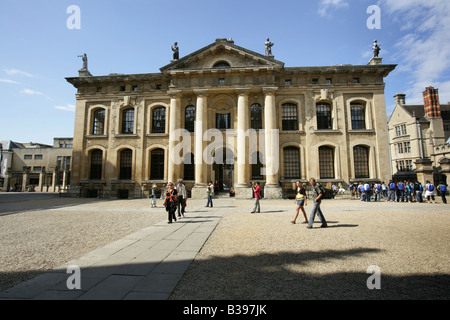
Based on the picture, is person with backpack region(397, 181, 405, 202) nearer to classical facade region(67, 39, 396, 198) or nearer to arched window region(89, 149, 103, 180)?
classical facade region(67, 39, 396, 198)

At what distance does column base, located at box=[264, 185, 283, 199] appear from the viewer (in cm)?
2089

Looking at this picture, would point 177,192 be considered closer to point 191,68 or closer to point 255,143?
point 255,143

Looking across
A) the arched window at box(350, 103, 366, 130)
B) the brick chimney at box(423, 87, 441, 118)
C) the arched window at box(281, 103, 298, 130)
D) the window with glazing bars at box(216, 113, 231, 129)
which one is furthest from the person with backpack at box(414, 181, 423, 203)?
the brick chimney at box(423, 87, 441, 118)

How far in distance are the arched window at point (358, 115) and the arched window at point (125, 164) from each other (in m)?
23.9

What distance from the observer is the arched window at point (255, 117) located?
934 inches

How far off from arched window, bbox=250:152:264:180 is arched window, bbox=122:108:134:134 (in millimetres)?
13879

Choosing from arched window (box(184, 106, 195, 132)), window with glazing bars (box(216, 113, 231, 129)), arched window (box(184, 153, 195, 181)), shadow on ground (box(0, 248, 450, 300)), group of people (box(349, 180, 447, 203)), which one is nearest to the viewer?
shadow on ground (box(0, 248, 450, 300))

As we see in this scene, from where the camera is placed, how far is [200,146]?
22156mm

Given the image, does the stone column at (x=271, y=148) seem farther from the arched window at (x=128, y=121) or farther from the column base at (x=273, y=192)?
the arched window at (x=128, y=121)

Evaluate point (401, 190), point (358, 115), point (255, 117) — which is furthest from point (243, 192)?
point (358, 115)

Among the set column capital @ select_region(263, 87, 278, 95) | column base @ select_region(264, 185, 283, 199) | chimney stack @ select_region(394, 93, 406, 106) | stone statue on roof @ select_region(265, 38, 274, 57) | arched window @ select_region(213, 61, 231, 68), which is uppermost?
chimney stack @ select_region(394, 93, 406, 106)

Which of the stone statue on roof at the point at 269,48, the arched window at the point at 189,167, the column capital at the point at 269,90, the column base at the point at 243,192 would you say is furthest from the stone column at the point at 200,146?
the stone statue on roof at the point at 269,48

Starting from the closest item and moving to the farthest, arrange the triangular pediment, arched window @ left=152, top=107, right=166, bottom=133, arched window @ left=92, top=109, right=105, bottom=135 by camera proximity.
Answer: the triangular pediment → arched window @ left=152, top=107, right=166, bottom=133 → arched window @ left=92, top=109, right=105, bottom=135
